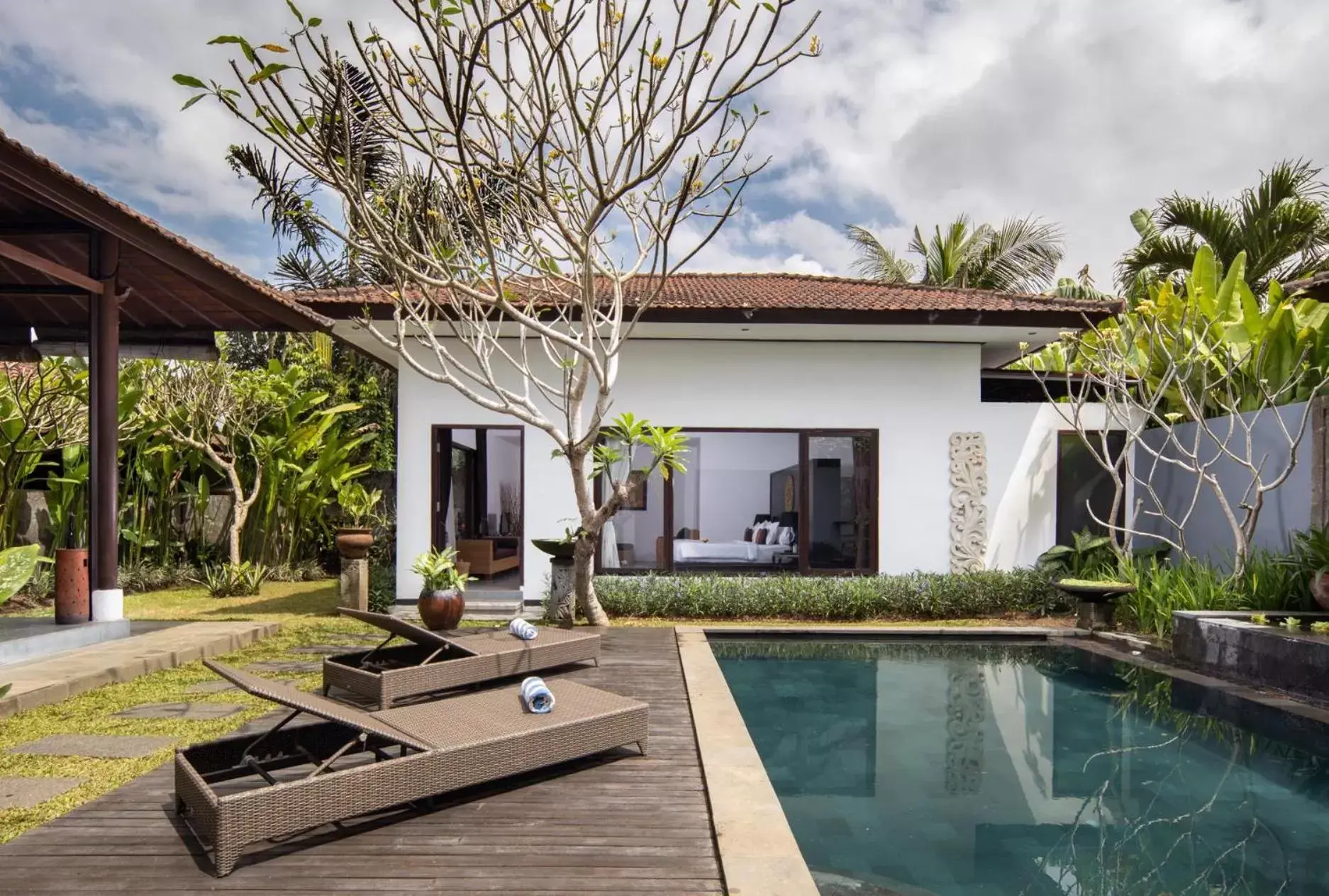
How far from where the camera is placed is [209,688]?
672cm

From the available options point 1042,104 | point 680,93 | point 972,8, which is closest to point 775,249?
point 1042,104

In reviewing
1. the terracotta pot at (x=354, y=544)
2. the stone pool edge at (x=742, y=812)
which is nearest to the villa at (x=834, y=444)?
the terracotta pot at (x=354, y=544)

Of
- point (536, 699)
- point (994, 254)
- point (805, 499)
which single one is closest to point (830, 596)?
Answer: point (805, 499)

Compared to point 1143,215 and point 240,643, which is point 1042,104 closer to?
point 1143,215

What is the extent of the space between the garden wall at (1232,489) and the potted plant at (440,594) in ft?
28.8

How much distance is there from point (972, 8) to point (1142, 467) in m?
7.08

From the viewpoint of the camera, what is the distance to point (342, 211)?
903cm

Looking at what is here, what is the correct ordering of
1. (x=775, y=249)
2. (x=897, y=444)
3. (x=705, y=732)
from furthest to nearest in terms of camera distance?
(x=775, y=249)
(x=897, y=444)
(x=705, y=732)

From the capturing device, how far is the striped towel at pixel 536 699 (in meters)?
4.64

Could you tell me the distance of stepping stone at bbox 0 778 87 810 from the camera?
412 cm

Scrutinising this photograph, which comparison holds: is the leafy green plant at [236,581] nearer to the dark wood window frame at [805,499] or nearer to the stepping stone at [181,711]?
the dark wood window frame at [805,499]

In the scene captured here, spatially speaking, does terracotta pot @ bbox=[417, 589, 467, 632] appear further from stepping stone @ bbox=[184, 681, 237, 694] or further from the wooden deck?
the wooden deck

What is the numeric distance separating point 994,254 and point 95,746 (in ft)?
85.9

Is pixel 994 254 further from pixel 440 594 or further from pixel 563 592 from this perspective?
pixel 440 594
